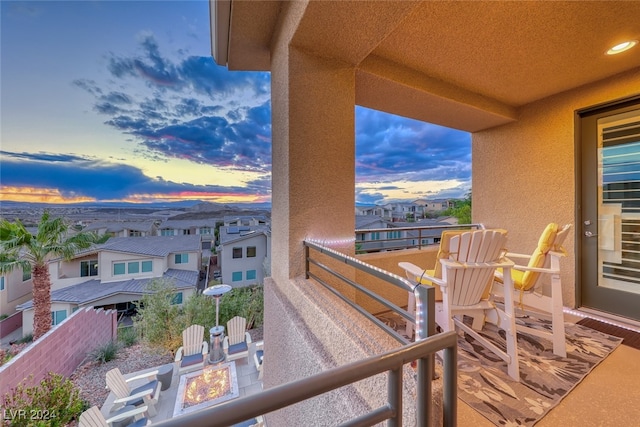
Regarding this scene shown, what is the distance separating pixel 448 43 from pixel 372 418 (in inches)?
106

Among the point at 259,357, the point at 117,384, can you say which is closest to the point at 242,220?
the point at 259,357

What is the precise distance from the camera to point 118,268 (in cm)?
496

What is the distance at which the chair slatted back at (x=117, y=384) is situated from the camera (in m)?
3.74

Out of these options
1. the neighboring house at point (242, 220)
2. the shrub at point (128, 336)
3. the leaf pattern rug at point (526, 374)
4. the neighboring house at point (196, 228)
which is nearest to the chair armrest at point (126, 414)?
the shrub at point (128, 336)

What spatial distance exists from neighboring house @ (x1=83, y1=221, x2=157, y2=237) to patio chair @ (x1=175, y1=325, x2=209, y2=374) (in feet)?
7.70

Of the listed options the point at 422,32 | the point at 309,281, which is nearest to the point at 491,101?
the point at 422,32

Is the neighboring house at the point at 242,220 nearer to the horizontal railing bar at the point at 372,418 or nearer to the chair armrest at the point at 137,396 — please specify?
the chair armrest at the point at 137,396

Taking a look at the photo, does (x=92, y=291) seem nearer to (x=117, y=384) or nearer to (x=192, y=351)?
(x=117, y=384)

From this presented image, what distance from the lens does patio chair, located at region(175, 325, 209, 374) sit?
15.8ft

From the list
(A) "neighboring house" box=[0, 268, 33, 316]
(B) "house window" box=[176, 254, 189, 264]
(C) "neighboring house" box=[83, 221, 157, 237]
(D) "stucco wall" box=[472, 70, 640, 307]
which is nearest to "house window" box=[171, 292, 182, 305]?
(B) "house window" box=[176, 254, 189, 264]

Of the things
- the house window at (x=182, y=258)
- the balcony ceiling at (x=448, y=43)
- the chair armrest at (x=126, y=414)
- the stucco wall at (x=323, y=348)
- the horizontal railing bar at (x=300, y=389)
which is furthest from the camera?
the house window at (x=182, y=258)

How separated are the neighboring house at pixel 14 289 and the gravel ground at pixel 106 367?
5.58 ft

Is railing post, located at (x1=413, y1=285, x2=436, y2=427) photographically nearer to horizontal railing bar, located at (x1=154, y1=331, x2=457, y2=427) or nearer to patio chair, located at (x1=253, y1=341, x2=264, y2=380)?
horizontal railing bar, located at (x1=154, y1=331, x2=457, y2=427)

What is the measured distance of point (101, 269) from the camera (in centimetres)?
486
